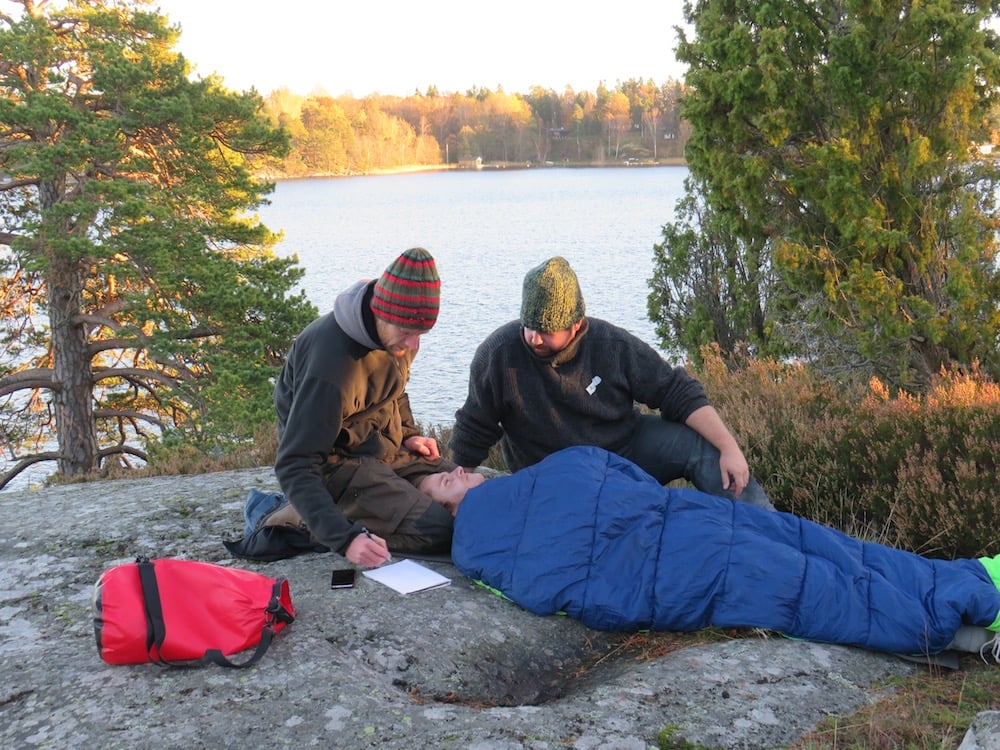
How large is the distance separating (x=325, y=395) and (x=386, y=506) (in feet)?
2.01

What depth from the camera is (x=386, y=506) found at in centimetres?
385

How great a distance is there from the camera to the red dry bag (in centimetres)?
289

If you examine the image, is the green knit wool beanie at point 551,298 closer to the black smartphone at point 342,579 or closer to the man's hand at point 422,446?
the man's hand at point 422,446

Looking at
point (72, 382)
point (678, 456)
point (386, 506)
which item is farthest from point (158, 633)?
point (72, 382)

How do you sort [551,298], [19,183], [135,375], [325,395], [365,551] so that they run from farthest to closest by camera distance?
[135,375], [19,183], [551,298], [325,395], [365,551]

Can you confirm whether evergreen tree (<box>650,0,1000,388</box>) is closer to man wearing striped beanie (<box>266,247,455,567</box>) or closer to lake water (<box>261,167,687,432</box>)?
man wearing striped beanie (<box>266,247,455,567</box>)

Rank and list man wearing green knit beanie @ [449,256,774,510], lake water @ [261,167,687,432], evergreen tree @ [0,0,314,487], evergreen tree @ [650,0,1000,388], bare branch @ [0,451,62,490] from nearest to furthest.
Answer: man wearing green knit beanie @ [449,256,774,510] → evergreen tree @ [650,0,1000,388] → evergreen tree @ [0,0,314,487] → bare branch @ [0,451,62,490] → lake water @ [261,167,687,432]

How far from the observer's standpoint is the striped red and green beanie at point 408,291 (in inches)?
134

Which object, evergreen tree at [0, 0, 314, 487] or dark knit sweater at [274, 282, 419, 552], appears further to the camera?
evergreen tree at [0, 0, 314, 487]

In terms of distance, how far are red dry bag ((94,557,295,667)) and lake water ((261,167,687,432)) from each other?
9879 mm

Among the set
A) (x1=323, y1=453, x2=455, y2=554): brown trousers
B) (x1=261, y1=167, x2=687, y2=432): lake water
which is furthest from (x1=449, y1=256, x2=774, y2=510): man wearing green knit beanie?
(x1=261, y1=167, x2=687, y2=432): lake water

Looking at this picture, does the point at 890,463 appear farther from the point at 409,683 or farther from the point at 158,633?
the point at 158,633

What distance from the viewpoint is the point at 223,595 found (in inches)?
121

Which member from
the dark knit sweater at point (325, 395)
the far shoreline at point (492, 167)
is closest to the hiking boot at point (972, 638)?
the dark knit sweater at point (325, 395)
